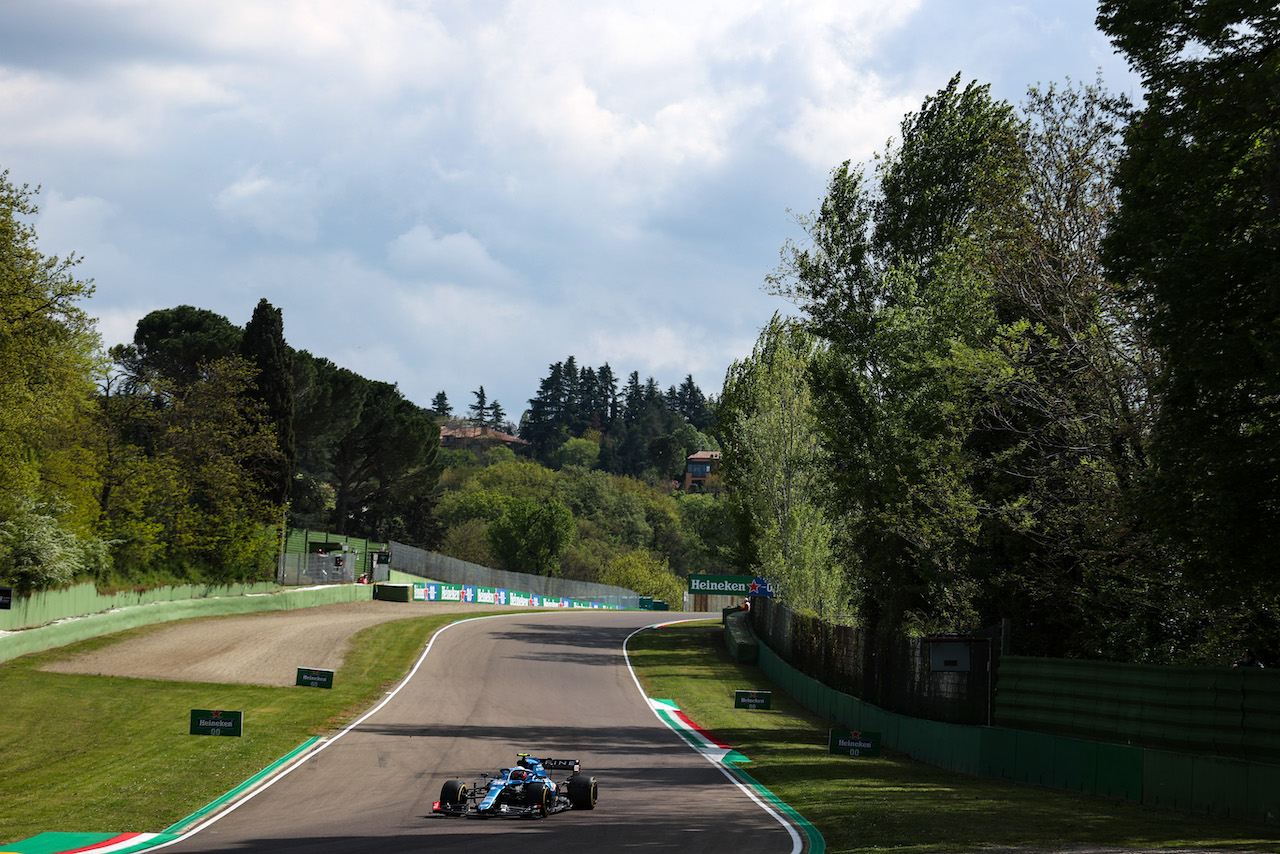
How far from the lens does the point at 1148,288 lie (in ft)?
53.4

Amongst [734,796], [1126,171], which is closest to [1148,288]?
Result: [1126,171]

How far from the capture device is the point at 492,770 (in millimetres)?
20234

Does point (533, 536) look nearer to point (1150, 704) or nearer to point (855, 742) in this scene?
point (855, 742)

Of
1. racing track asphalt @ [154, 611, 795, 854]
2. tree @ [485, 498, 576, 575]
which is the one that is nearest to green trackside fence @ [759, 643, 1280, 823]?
racing track asphalt @ [154, 611, 795, 854]

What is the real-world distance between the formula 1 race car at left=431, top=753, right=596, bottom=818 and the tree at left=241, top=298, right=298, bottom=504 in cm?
4556

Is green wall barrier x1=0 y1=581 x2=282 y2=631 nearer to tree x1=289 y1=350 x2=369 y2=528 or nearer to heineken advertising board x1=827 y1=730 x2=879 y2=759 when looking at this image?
tree x1=289 y1=350 x2=369 y2=528

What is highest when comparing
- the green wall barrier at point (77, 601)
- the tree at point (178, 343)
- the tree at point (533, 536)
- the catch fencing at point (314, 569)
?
the tree at point (178, 343)

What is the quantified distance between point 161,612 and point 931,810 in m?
37.4

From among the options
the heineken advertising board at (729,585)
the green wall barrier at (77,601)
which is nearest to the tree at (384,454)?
the green wall barrier at (77,601)

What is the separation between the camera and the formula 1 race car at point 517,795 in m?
15.3

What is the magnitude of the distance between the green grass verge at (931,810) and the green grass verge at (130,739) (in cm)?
978

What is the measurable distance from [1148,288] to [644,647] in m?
37.8

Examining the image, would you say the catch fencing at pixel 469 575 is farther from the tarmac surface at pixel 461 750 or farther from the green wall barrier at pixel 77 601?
the tarmac surface at pixel 461 750

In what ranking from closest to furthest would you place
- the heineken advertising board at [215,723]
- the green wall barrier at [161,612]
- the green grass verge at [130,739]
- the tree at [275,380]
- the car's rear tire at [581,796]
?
1. the green grass verge at [130,739]
2. the car's rear tire at [581,796]
3. the heineken advertising board at [215,723]
4. the green wall barrier at [161,612]
5. the tree at [275,380]
